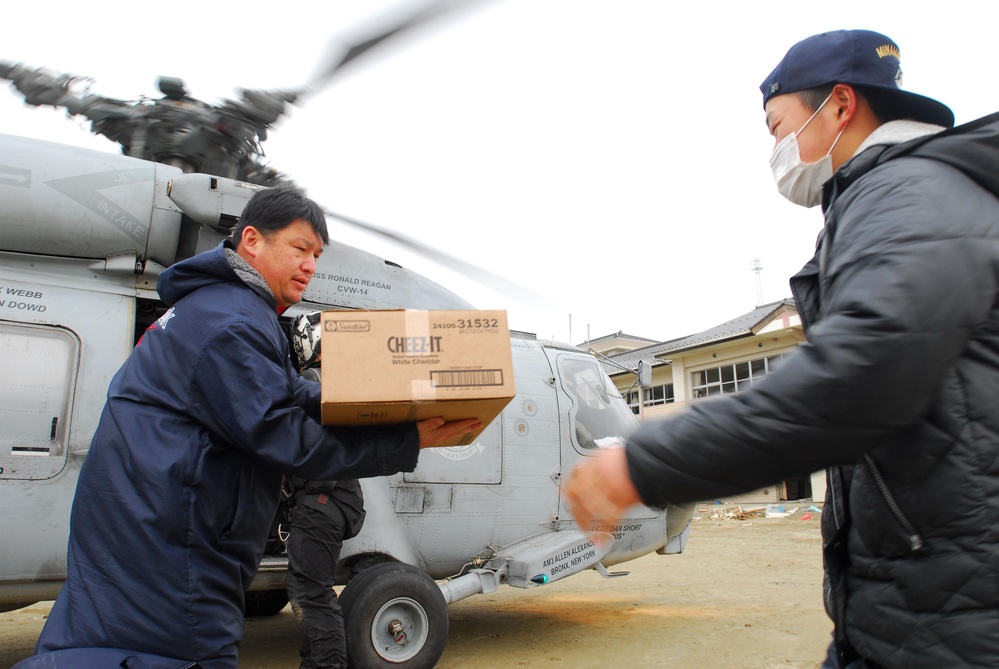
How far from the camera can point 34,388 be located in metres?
4.51

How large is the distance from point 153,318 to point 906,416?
5.53 meters

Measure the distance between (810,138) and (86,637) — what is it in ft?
6.68

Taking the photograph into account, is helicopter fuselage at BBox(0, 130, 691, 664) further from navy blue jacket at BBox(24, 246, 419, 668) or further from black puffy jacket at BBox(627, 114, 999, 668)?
black puffy jacket at BBox(627, 114, 999, 668)

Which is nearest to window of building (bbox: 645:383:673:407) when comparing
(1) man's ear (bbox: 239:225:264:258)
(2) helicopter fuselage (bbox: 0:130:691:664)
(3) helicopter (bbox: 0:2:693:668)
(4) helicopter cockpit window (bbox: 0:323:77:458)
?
(2) helicopter fuselage (bbox: 0:130:691:664)

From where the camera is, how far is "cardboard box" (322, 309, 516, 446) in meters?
1.78

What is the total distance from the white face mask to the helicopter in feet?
7.57

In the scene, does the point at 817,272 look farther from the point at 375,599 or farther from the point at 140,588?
the point at 375,599

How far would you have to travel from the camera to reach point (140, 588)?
5.53 feet

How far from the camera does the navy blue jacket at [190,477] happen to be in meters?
1.68

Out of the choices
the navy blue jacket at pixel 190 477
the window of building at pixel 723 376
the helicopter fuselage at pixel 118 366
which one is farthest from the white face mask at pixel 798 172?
the window of building at pixel 723 376

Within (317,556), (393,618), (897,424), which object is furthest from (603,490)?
(393,618)

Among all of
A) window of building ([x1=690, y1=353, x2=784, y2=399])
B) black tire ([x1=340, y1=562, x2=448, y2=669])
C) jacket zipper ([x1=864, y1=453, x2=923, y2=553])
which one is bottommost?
black tire ([x1=340, y1=562, x2=448, y2=669])

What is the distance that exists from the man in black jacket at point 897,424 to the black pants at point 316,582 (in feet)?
10.6

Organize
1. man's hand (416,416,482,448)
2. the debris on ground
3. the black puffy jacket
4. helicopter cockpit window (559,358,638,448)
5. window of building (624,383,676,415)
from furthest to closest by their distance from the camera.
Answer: window of building (624,383,676,415) < the debris on ground < helicopter cockpit window (559,358,638,448) < man's hand (416,416,482,448) < the black puffy jacket
